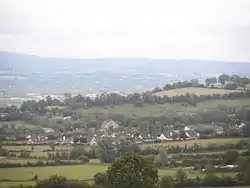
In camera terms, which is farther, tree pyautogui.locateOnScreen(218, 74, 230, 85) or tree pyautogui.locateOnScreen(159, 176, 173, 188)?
tree pyautogui.locateOnScreen(218, 74, 230, 85)

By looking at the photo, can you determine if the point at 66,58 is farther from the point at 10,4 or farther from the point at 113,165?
the point at 113,165

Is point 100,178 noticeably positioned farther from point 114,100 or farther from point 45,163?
point 114,100

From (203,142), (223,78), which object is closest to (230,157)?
(203,142)

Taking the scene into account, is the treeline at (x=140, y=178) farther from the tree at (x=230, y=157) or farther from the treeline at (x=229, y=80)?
the treeline at (x=229, y=80)

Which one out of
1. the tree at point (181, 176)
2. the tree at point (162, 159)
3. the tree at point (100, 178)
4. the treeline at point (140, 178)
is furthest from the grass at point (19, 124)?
the tree at point (181, 176)

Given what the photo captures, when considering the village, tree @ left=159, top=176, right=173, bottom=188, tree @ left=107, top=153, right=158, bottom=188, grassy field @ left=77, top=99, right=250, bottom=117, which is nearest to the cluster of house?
the village

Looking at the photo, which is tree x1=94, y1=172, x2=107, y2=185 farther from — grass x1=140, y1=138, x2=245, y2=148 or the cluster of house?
grass x1=140, y1=138, x2=245, y2=148

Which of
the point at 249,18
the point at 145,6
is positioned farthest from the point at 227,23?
the point at 145,6
